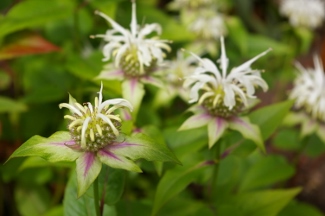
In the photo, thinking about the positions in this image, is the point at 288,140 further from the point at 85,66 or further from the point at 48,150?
the point at 48,150

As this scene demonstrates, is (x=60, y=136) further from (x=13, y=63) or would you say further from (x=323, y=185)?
(x=323, y=185)

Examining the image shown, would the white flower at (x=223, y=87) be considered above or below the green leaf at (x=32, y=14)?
below

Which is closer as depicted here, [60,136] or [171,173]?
[60,136]

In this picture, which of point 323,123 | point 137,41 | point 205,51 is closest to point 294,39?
point 205,51

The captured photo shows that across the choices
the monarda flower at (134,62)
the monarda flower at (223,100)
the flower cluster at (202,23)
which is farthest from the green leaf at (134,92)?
the flower cluster at (202,23)

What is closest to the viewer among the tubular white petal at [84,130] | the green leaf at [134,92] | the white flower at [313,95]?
the tubular white petal at [84,130]

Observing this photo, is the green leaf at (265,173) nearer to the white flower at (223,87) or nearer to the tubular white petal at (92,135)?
the white flower at (223,87)
